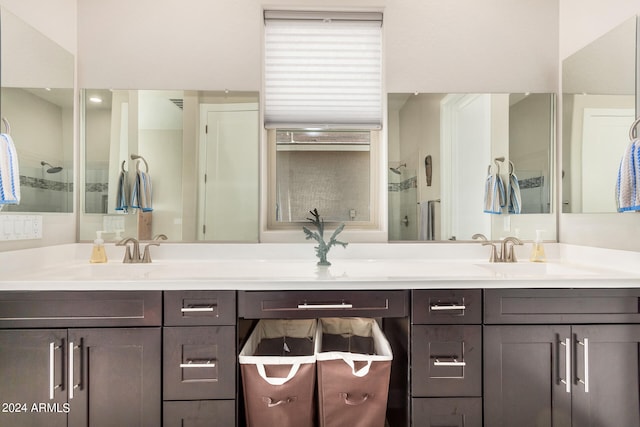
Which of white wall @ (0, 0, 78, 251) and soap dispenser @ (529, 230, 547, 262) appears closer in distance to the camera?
white wall @ (0, 0, 78, 251)

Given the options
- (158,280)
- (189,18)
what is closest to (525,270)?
(158,280)

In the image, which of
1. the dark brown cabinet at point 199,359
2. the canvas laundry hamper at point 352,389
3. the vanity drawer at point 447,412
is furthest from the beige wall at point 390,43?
the canvas laundry hamper at point 352,389

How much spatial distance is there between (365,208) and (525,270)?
2.92ft

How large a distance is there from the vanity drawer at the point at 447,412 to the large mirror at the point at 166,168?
3.70 feet

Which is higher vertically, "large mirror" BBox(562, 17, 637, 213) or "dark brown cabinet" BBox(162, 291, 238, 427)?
"large mirror" BBox(562, 17, 637, 213)

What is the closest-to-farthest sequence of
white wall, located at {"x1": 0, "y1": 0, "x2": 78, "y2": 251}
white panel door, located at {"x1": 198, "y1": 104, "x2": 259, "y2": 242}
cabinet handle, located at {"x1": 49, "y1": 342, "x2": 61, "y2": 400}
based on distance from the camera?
cabinet handle, located at {"x1": 49, "y1": 342, "x2": 61, "y2": 400} < white wall, located at {"x1": 0, "y1": 0, "x2": 78, "y2": 251} < white panel door, located at {"x1": 198, "y1": 104, "x2": 259, "y2": 242}

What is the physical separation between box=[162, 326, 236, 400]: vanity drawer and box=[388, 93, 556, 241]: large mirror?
1.05 meters

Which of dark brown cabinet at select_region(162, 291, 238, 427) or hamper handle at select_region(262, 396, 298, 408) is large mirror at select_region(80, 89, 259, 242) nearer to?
dark brown cabinet at select_region(162, 291, 238, 427)

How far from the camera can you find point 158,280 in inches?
51.9

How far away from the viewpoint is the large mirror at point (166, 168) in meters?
1.88

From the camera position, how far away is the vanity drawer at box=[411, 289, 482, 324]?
1.38 meters

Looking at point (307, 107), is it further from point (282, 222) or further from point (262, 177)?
point (282, 222)

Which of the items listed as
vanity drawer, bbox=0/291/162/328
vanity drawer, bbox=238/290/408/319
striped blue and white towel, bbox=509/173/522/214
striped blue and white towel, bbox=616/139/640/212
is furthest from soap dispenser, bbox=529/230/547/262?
vanity drawer, bbox=0/291/162/328

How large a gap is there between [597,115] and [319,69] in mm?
1430
